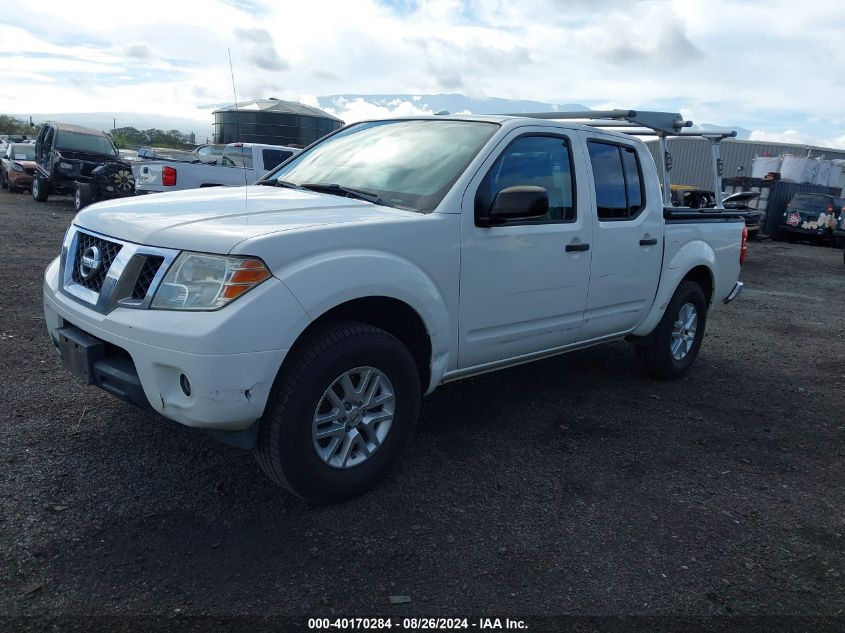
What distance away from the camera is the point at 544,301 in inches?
167

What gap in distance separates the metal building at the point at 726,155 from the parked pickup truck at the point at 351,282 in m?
28.8

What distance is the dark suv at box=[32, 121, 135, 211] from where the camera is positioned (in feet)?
51.2

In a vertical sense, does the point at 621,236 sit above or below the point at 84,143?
below

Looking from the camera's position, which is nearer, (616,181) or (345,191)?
(345,191)

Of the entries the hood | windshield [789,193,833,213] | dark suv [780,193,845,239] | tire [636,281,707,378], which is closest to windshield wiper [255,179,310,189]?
the hood

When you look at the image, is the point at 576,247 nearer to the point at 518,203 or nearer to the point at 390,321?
the point at 518,203

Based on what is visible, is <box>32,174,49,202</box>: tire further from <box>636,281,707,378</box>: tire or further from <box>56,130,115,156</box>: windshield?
<box>636,281,707,378</box>: tire

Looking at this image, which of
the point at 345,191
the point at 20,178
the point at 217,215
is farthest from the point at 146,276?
the point at 20,178

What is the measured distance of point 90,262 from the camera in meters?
3.30

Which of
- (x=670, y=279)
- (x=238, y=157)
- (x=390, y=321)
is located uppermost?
(x=238, y=157)

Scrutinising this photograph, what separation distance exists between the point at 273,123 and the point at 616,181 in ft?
107

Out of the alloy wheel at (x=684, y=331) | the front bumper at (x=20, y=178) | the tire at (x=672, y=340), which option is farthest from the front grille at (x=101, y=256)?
the front bumper at (x=20, y=178)

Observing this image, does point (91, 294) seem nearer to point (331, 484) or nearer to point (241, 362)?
point (241, 362)

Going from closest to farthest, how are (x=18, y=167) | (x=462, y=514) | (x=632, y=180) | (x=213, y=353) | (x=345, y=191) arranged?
(x=213, y=353) → (x=462, y=514) → (x=345, y=191) → (x=632, y=180) → (x=18, y=167)
